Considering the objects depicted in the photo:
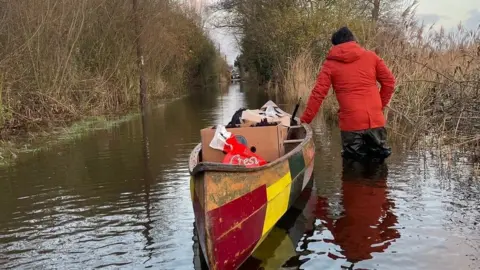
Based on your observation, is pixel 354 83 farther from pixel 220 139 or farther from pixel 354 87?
pixel 220 139

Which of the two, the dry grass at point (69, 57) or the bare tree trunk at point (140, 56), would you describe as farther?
the bare tree trunk at point (140, 56)

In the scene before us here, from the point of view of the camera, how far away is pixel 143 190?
738cm

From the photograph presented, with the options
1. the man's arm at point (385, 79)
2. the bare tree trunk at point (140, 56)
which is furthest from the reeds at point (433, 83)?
the bare tree trunk at point (140, 56)

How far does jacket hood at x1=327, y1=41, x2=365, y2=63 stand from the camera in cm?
705

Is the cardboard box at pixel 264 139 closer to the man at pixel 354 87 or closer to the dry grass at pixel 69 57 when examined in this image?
the man at pixel 354 87

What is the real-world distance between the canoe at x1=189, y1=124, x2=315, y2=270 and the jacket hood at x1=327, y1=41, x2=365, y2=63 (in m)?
2.62

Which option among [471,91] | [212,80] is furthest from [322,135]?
[212,80]

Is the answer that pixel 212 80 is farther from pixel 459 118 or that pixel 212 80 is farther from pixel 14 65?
pixel 459 118

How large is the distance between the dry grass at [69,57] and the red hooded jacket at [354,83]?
24.6 feet

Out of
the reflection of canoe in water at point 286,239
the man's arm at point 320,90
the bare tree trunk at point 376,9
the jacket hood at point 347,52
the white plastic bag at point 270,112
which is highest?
the bare tree trunk at point 376,9

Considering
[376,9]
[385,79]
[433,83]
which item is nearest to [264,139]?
[385,79]

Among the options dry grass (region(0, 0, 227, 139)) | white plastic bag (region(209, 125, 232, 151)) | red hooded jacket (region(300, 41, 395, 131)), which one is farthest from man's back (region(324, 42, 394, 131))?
dry grass (region(0, 0, 227, 139))

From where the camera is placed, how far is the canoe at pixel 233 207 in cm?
391

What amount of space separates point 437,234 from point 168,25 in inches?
896
